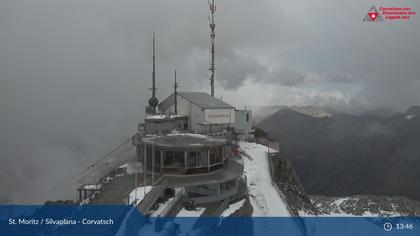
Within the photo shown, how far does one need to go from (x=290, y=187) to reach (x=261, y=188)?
8.13 metres

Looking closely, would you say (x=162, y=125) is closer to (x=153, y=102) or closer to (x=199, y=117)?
(x=199, y=117)

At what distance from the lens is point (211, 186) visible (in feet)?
81.2

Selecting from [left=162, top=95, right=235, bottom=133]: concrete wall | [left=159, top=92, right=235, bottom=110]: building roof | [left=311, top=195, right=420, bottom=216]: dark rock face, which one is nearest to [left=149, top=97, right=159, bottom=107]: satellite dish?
[left=159, top=92, right=235, bottom=110]: building roof

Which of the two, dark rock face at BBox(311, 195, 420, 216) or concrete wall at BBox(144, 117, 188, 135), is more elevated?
concrete wall at BBox(144, 117, 188, 135)

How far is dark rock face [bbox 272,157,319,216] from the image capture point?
119ft

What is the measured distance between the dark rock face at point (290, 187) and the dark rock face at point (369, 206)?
58.9 feet

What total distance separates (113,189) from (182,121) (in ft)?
76.2

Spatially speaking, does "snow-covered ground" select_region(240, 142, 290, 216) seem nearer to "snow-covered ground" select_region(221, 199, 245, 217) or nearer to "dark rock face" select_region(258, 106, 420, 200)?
"snow-covered ground" select_region(221, 199, 245, 217)

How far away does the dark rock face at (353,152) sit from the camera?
3996 inches

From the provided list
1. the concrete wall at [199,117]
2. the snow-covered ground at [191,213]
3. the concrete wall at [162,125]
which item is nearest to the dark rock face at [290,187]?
the concrete wall at [199,117]

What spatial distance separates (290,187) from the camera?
3925 centimetres

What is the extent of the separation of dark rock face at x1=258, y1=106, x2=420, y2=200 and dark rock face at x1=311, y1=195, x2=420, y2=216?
87.2 ft

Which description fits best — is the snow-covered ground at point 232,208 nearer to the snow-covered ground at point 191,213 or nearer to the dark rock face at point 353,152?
the snow-covered ground at point 191,213

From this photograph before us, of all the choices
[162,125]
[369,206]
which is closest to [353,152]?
[369,206]
